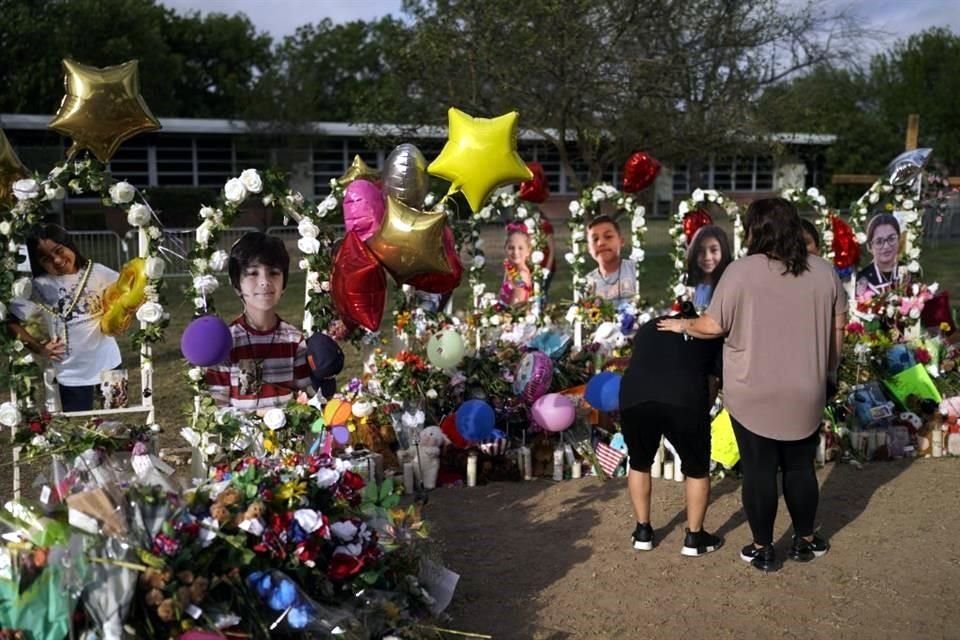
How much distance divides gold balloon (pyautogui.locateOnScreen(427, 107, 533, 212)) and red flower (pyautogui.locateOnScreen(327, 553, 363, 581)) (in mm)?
3361

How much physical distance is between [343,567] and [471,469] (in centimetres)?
261

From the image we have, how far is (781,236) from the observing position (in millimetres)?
4688

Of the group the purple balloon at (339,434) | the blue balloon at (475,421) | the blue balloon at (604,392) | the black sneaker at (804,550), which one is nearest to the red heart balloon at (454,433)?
the blue balloon at (475,421)

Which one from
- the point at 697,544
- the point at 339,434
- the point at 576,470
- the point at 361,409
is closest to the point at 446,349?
the point at 361,409

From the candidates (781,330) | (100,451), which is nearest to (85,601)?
(100,451)

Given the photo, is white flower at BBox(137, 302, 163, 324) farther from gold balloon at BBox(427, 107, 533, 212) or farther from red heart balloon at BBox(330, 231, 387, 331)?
gold balloon at BBox(427, 107, 533, 212)

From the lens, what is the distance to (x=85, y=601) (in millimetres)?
3332

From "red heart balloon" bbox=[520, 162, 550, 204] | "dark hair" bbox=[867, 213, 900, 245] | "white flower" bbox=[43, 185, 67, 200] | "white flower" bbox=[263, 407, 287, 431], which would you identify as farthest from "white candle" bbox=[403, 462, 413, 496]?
"dark hair" bbox=[867, 213, 900, 245]

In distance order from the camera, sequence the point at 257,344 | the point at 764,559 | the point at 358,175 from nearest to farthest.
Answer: the point at 764,559 < the point at 257,344 < the point at 358,175

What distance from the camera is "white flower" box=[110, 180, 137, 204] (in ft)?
19.2

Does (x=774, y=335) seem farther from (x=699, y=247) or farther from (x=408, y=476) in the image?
(x=699, y=247)

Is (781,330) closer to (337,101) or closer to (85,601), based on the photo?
(85,601)

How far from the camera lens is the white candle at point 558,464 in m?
6.62

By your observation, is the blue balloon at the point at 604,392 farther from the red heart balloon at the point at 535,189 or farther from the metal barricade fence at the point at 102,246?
the metal barricade fence at the point at 102,246
